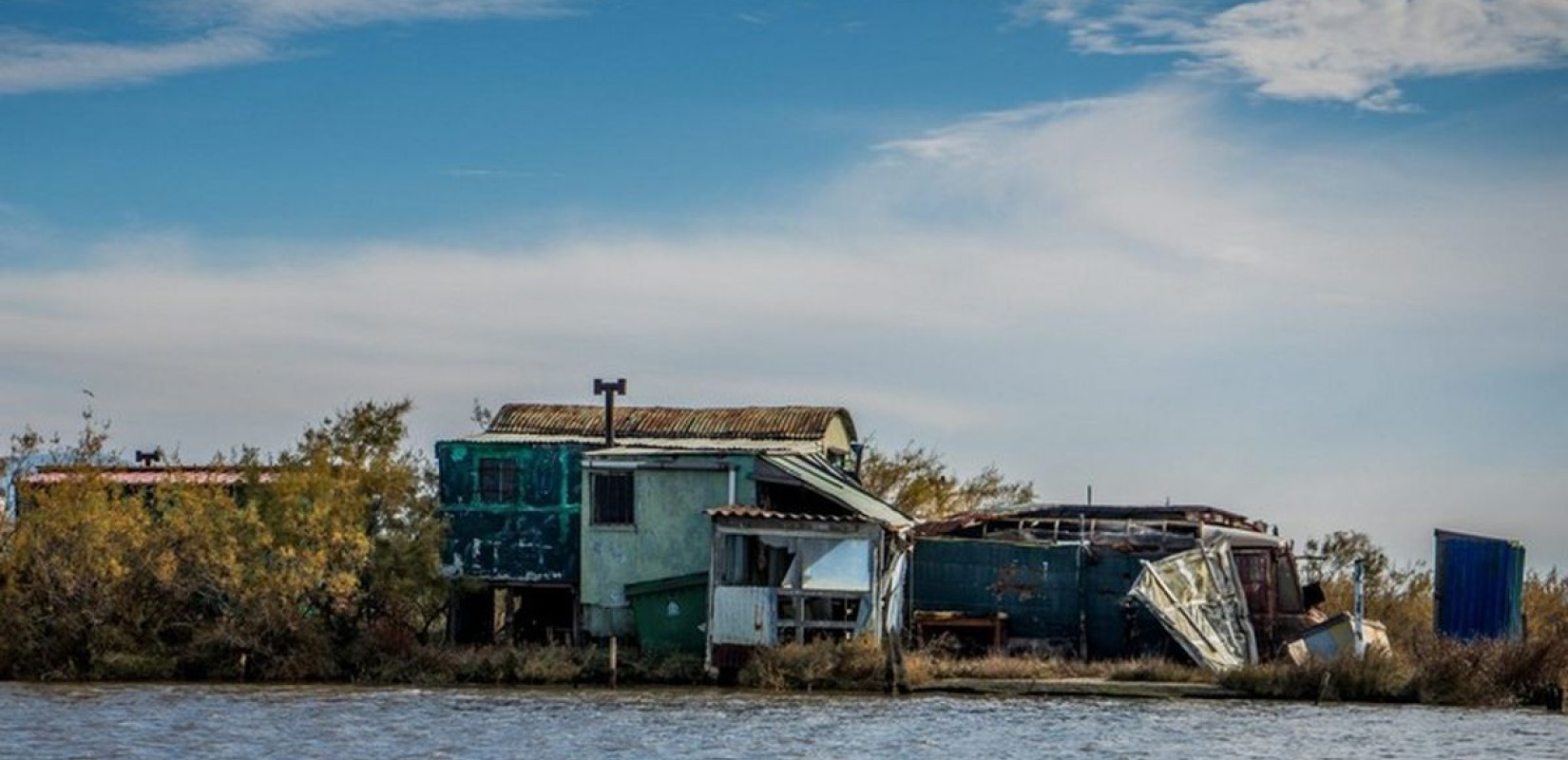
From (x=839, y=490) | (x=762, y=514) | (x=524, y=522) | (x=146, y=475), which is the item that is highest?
(x=146, y=475)

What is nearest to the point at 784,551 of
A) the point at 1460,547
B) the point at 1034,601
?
the point at 1034,601

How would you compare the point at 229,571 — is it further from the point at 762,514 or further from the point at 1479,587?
the point at 1479,587

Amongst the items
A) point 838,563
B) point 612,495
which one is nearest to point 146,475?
point 612,495

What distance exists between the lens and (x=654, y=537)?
4528cm

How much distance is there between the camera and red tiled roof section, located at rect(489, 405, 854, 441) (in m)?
51.4

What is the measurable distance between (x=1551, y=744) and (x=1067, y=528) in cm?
1523

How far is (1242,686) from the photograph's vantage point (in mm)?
41219

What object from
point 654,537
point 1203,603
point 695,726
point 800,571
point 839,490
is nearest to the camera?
point 695,726

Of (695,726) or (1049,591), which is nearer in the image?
(695,726)

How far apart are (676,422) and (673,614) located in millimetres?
8847

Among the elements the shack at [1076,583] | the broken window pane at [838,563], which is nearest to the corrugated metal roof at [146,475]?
the broken window pane at [838,563]

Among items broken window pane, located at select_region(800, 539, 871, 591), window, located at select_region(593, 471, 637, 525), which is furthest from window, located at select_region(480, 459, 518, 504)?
broken window pane, located at select_region(800, 539, 871, 591)

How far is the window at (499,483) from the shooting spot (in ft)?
152

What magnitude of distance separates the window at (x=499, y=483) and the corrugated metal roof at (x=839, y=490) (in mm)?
5186
